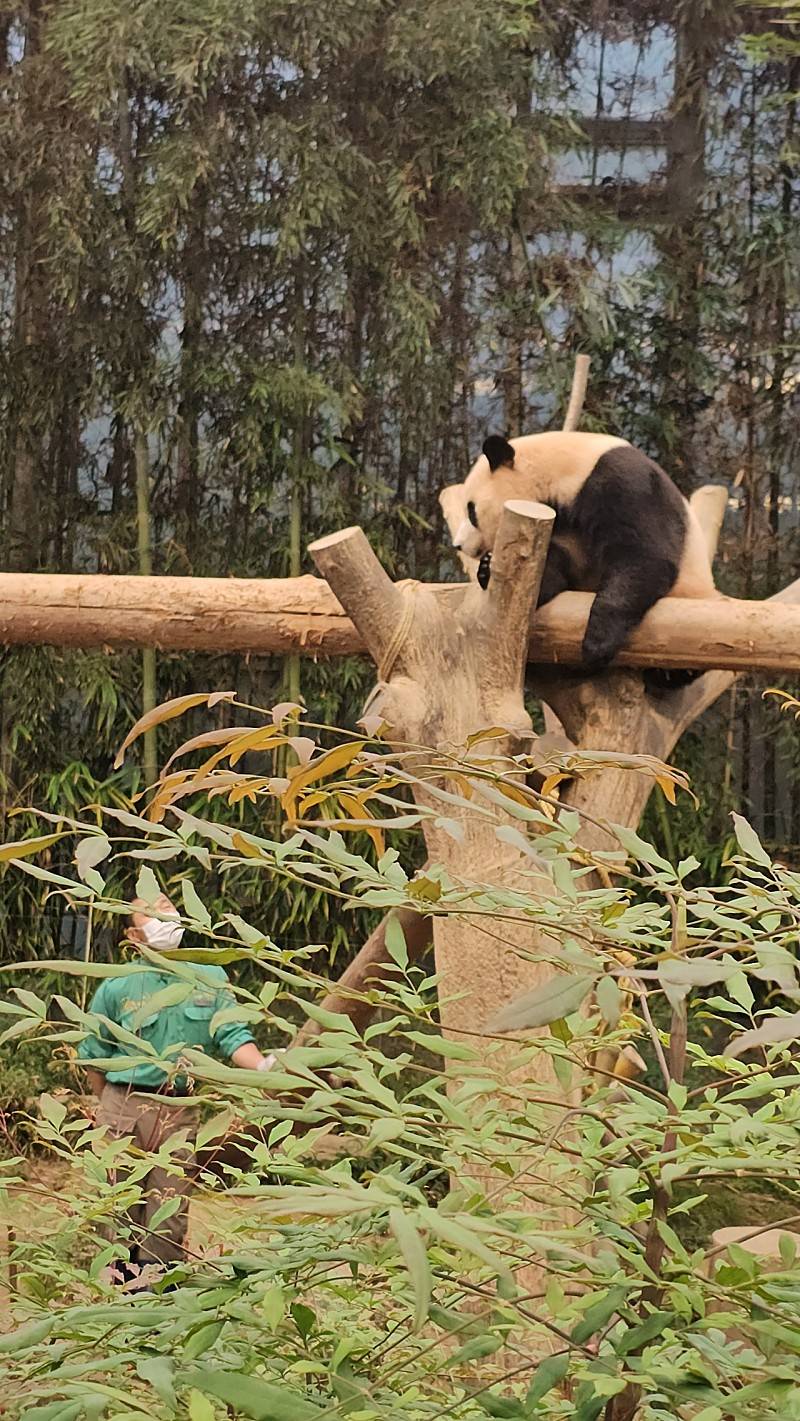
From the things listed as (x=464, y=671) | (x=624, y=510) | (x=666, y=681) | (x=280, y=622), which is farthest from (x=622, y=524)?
(x=280, y=622)

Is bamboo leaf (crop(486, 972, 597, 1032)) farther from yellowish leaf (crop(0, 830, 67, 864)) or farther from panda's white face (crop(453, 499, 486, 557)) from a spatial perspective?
panda's white face (crop(453, 499, 486, 557))

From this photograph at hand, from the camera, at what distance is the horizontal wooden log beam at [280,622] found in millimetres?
2287

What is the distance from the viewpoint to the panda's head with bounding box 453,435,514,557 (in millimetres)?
2680

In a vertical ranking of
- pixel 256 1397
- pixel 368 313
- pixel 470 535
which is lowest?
pixel 256 1397

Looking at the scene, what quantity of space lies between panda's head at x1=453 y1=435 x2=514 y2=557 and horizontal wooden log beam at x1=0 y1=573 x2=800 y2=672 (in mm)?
341

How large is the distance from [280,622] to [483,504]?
0.56 metres

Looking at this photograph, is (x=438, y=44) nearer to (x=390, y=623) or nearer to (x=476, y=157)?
(x=476, y=157)

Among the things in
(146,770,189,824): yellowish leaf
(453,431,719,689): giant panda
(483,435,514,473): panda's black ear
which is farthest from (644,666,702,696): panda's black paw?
(146,770,189,824): yellowish leaf

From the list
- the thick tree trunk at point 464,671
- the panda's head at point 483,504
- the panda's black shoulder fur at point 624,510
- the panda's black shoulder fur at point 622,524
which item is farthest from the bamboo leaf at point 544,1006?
the panda's head at point 483,504

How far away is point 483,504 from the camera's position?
271 centimetres

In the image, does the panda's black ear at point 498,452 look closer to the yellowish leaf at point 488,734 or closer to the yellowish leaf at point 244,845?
the yellowish leaf at point 488,734

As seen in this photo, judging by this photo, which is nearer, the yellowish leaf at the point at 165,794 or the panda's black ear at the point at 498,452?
the yellowish leaf at the point at 165,794

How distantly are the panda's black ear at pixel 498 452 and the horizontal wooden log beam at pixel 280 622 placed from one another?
1.29 ft

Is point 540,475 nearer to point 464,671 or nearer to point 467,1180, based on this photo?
point 464,671
